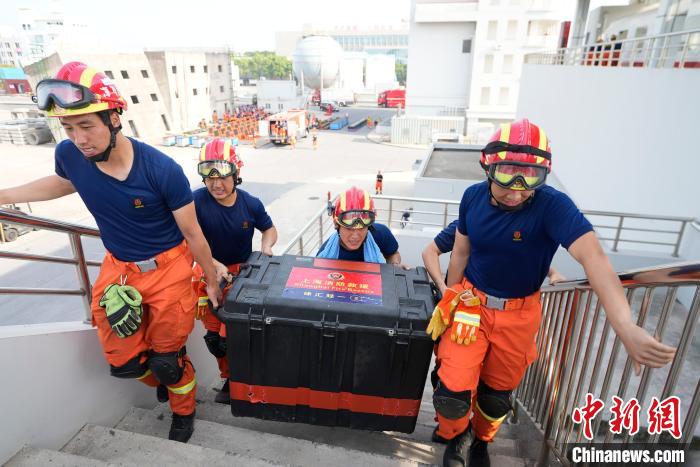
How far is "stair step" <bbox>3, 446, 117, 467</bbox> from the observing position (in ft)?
7.48

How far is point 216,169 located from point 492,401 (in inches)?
106

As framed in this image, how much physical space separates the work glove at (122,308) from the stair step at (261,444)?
95cm

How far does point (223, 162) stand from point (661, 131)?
25.4ft

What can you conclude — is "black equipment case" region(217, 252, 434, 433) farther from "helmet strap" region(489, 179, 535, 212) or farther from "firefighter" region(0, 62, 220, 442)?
"helmet strap" region(489, 179, 535, 212)

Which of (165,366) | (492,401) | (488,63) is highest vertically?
(488,63)

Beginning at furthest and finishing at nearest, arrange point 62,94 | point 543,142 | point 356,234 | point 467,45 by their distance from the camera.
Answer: point 467,45
point 356,234
point 543,142
point 62,94

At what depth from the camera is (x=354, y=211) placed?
130 inches

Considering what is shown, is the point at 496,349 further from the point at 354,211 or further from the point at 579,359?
the point at 354,211

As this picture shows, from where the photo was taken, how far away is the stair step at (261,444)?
266 centimetres

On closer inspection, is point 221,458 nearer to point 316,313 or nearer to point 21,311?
point 316,313

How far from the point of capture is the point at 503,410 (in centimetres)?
272

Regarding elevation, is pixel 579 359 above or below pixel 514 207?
below

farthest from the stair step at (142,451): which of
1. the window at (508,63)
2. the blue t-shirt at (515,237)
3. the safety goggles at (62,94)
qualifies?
the window at (508,63)

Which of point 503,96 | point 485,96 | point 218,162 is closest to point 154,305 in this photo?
point 218,162
